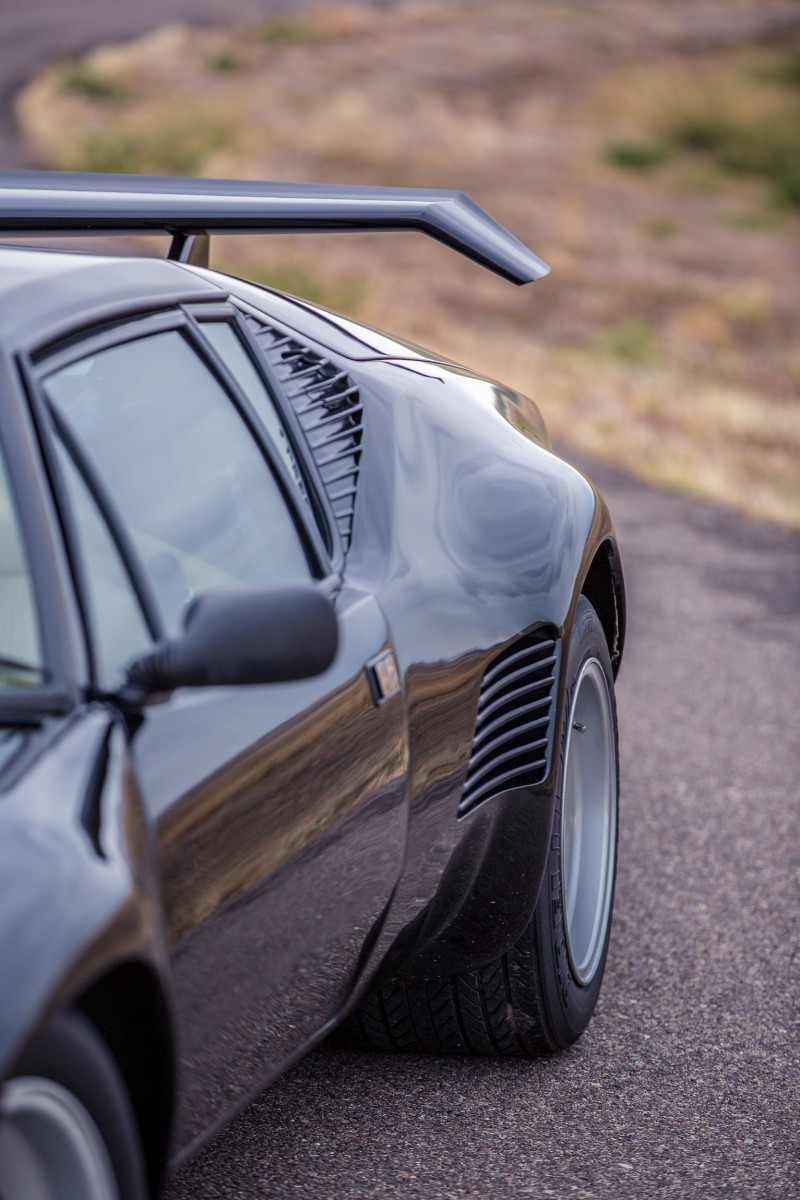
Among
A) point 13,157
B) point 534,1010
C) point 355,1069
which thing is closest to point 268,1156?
point 355,1069

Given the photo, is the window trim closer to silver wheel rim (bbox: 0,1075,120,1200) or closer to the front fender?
the front fender

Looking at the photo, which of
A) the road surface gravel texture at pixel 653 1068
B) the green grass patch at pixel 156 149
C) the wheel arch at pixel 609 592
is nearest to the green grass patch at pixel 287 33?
the green grass patch at pixel 156 149

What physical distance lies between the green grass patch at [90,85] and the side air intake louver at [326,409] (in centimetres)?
3330

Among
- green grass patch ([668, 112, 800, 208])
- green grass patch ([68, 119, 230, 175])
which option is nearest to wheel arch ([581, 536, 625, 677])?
green grass patch ([68, 119, 230, 175])

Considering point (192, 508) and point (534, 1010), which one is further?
point (534, 1010)

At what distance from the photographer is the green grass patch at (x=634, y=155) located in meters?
35.0

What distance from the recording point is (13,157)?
2550 cm

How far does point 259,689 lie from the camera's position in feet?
7.19

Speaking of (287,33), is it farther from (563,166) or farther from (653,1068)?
(653,1068)

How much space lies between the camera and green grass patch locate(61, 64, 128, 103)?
34.1m

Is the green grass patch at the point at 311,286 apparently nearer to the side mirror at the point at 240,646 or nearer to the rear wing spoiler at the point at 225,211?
the rear wing spoiler at the point at 225,211

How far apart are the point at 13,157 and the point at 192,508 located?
2496 cm

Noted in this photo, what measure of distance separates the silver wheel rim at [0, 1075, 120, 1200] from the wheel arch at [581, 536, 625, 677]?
1870mm

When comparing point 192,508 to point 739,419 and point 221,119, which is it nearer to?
point 739,419
